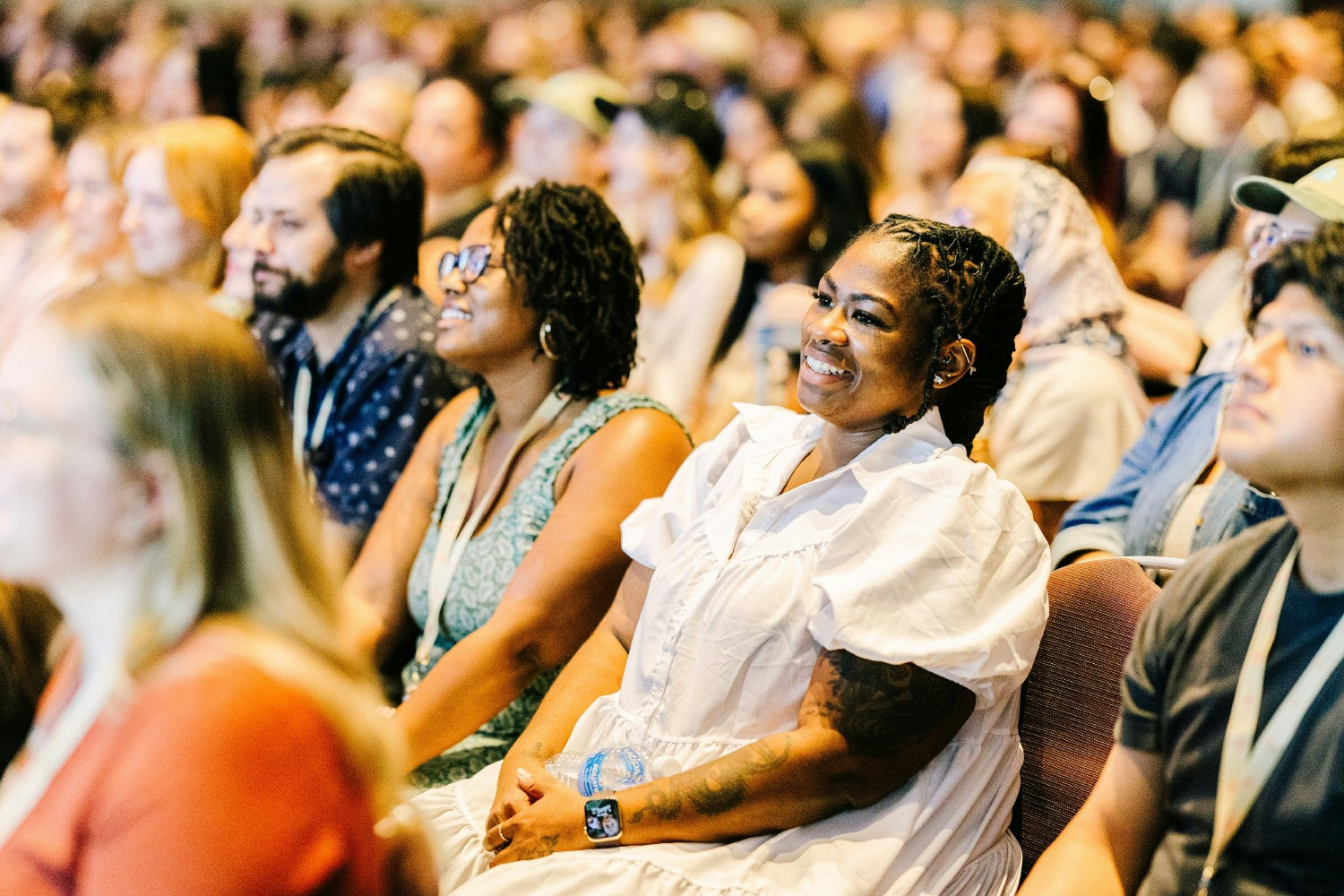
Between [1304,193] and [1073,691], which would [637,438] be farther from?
[1304,193]

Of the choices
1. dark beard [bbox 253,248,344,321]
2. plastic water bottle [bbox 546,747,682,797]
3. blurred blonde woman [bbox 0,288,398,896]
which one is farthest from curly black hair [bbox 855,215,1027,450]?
dark beard [bbox 253,248,344,321]

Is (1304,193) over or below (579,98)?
over

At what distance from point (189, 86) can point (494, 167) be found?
2140 mm

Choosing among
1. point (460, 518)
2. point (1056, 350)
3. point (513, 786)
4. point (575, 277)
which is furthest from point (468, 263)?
point (1056, 350)

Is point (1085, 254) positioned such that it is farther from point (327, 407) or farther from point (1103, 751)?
point (327, 407)

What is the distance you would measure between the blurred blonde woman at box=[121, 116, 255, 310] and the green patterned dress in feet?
5.17

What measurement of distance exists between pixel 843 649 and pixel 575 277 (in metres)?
1.12

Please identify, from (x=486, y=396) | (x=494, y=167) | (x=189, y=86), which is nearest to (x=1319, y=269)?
(x=486, y=396)

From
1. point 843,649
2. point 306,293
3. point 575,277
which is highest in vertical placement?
point 575,277

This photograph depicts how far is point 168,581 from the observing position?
3.93 ft

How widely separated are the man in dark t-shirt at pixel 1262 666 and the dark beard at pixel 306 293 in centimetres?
227

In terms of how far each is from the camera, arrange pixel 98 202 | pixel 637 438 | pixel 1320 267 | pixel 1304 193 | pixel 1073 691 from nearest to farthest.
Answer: pixel 1320 267 → pixel 1304 193 → pixel 1073 691 → pixel 637 438 → pixel 98 202

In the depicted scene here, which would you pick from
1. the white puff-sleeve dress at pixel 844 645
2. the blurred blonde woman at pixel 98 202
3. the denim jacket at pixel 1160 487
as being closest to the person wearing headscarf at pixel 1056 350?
the denim jacket at pixel 1160 487

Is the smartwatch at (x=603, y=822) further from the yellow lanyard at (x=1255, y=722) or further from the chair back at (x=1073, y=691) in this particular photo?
the yellow lanyard at (x=1255, y=722)
